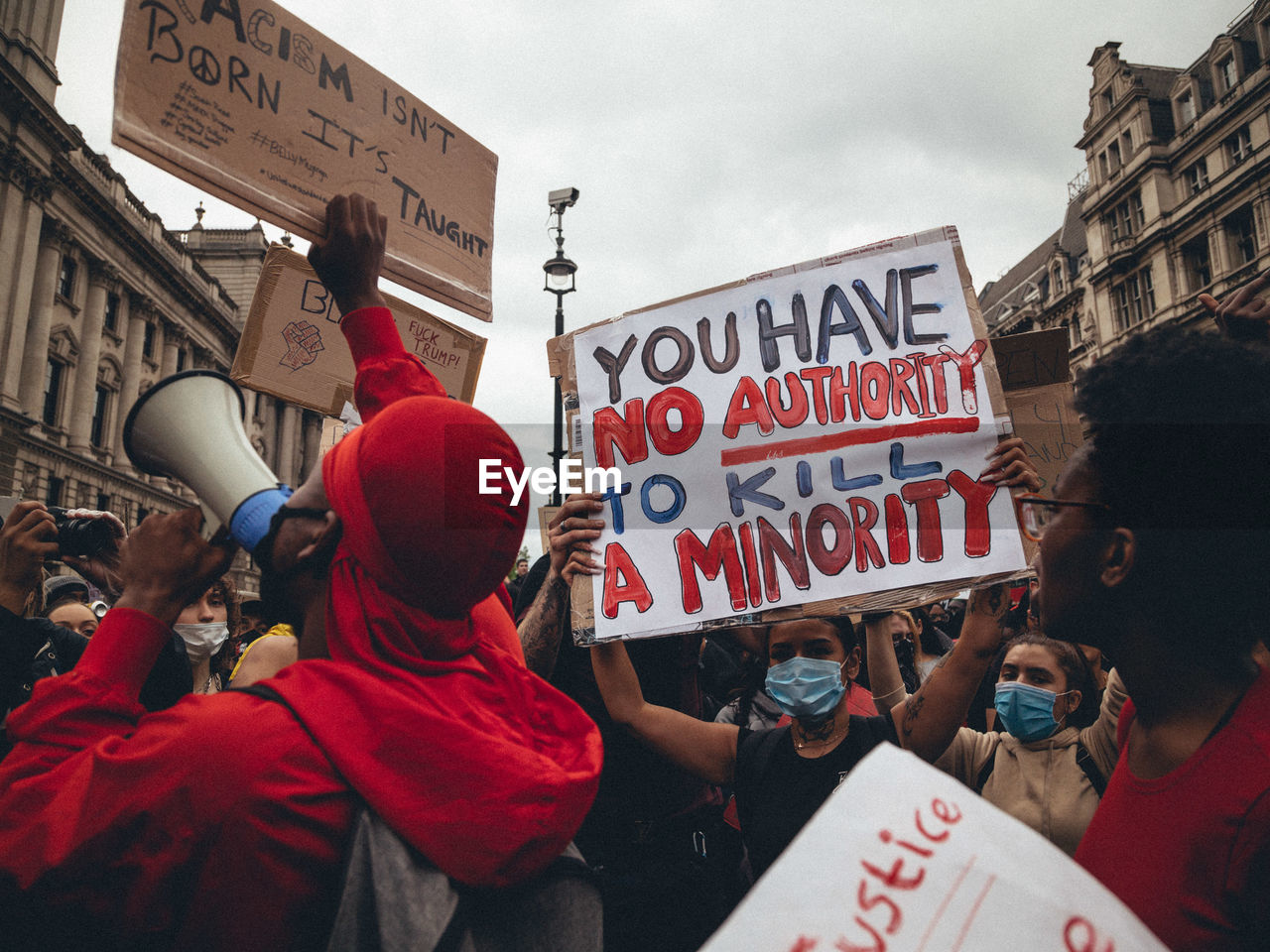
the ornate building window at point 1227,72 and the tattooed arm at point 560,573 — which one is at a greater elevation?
the ornate building window at point 1227,72

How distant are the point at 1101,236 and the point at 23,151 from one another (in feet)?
139

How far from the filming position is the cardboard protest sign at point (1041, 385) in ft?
9.09

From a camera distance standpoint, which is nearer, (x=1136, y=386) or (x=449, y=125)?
(x=1136, y=386)

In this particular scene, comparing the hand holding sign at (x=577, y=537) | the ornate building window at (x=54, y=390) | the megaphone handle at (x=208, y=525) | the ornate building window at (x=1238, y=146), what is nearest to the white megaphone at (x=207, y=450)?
the megaphone handle at (x=208, y=525)

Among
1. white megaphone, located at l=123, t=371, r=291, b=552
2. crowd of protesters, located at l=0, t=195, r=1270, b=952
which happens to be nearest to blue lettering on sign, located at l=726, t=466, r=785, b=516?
crowd of protesters, located at l=0, t=195, r=1270, b=952

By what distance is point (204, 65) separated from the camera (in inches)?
79.8

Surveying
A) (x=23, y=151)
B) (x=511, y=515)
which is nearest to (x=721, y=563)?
(x=511, y=515)

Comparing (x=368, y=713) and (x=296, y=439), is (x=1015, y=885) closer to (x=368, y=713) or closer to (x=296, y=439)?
(x=368, y=713)

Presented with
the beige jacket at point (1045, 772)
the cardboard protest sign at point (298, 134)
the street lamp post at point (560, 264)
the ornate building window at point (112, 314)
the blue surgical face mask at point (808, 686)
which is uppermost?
the ornate building window at point (112, 314)

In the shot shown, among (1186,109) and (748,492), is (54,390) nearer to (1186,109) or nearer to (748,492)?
(748,492)

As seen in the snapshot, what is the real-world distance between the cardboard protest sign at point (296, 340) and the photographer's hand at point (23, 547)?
42.9 inches

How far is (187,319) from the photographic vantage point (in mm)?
40094

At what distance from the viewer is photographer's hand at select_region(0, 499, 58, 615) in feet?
5.85

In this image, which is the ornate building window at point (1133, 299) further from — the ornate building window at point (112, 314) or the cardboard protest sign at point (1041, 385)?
the ornate building window at point (112, 314)
